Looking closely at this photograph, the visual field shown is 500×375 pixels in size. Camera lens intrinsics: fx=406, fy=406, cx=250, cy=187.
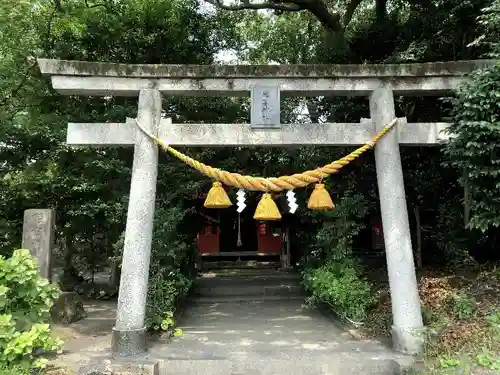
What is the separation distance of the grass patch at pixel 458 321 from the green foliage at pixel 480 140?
1.23 metres

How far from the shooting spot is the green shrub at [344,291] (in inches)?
283

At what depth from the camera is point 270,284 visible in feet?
40.1

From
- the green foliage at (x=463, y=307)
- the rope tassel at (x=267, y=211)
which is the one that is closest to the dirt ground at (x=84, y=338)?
the rope tassel at (x=267, y=211)

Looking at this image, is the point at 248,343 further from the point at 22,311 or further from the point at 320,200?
the point at 22,311

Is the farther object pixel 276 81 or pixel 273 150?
pixel 273 150

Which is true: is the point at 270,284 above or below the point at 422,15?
below

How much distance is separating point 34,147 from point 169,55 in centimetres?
408

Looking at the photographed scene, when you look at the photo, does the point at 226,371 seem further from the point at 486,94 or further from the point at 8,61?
the point at 8,61

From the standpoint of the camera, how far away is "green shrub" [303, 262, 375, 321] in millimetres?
7184

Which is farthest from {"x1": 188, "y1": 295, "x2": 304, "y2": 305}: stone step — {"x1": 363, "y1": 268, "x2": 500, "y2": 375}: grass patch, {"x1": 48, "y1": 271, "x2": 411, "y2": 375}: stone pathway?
{"x1": 363, "y1": 268, "x2": 500, "y2": 375}: grass patch

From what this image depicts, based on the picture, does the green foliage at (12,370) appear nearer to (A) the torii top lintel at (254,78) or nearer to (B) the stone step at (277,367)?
(B) the stone step at (277,367)

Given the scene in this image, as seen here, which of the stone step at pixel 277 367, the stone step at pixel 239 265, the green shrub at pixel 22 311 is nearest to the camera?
the green shrub at pixel 22 311

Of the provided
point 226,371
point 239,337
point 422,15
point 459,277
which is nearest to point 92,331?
point 239,337

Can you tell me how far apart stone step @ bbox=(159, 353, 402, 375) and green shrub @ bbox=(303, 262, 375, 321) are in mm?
1825
